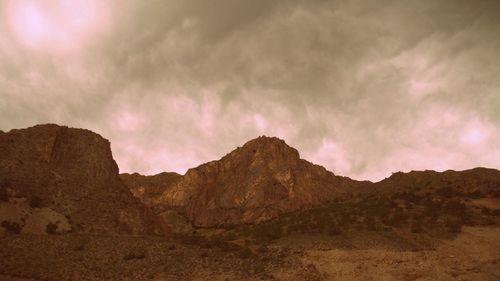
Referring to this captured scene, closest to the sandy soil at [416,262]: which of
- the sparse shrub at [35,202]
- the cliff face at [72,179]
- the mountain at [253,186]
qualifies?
the cliff face at [72,179]

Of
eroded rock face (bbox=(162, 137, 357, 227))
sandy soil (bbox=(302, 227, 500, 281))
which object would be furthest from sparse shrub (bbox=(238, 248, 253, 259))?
eroded rock face (bbox=(162, 137, 357, 227))

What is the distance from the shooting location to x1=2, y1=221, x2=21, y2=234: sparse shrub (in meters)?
38.0

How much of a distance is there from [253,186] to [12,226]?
59740 mm

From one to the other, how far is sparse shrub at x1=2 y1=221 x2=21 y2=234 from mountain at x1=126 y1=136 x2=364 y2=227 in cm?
4949

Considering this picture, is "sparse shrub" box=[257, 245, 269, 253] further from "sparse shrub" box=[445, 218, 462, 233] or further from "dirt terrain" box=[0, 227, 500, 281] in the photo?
"sparse shrub" box=[445, 218, 462, 233]

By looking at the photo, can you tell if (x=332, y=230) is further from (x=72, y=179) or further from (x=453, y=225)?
(x=72, y=179)

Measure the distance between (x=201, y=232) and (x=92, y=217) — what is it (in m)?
35.3

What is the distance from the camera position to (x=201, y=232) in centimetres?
7800

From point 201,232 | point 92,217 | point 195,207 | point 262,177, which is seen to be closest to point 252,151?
point 262,177

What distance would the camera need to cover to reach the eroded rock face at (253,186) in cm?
9000

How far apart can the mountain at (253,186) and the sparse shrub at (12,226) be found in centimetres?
Answer: 4949

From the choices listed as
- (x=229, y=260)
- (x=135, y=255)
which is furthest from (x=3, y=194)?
(x=229, y=260)

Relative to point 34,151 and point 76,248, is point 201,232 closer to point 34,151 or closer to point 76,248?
point 34,151

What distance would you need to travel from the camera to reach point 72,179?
4866 centimetres
